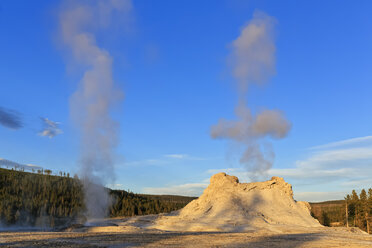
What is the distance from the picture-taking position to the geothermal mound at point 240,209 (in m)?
44.8

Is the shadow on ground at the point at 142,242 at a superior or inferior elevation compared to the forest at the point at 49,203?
inferior

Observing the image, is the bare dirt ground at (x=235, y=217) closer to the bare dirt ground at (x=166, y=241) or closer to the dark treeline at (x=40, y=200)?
the bare dirt ground at (x=166, y=241)

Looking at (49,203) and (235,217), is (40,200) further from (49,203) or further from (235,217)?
(235,217)

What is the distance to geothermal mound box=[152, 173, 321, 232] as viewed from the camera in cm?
4484

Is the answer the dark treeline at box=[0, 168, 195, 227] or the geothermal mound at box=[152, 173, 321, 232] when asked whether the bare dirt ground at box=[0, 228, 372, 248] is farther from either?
the dark treeline at box=[0, 168, 195, 227]

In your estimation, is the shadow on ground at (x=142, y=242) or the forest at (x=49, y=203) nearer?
the shadow on ground at (x=142, y=242)

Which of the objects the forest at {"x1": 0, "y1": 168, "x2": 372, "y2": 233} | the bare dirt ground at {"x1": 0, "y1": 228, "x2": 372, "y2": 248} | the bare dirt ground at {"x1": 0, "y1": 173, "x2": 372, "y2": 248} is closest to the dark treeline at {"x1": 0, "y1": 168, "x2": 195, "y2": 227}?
the forest at {"x1": 0, "y1": 168, "x2": 372, "y2": 233}

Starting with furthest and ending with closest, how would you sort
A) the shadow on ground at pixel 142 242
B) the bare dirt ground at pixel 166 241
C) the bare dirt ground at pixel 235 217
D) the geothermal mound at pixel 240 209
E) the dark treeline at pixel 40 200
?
the dark treeline at pixel 40 200 → the geothermal mound at pixel 240 209 → the bare dirt ground at pixel 235 217 → the bare dirt ground at pixel 166 241 → the shadow on ground at pixel 142 242

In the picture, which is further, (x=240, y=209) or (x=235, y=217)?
(x=240, y=209)

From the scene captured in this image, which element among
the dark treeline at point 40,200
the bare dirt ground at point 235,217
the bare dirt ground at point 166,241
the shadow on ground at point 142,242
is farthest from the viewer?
the dark treeline at point 40,200

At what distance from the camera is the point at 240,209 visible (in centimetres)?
5178

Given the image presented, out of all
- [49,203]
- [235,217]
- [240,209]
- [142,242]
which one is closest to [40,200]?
[49,203]

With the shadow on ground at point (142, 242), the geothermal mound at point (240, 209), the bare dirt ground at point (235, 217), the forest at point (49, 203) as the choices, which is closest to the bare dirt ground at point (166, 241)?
the shadow on ground at point (142, 242)

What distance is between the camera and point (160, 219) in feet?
166
